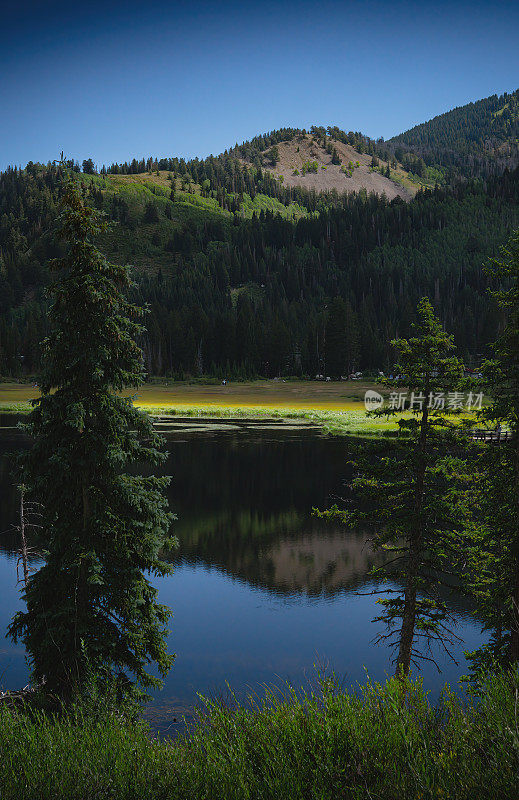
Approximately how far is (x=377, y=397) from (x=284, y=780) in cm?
10019

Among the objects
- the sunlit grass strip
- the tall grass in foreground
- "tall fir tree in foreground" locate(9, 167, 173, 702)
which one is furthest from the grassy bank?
the tall grass in foreground

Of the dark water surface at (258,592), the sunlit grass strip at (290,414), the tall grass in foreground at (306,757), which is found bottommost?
the dark water surface at (258,592)

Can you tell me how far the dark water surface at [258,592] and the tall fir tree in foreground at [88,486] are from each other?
1823mm

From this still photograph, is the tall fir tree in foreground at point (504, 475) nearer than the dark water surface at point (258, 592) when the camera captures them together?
Yes

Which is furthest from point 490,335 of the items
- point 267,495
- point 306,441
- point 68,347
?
point 68,347

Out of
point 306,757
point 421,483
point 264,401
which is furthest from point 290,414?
point 306,757

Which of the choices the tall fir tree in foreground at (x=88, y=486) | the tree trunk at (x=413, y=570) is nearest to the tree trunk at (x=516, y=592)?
the tree trunk at (x=413, y=570)

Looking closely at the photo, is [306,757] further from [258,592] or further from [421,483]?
[258,592]

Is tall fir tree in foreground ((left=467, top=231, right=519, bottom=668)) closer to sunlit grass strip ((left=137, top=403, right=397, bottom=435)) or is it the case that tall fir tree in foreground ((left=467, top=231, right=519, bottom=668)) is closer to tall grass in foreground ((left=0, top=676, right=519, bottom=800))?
tall grass in foreground ((left=0, top=676, right=519, bottom=800))

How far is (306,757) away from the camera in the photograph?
5.62 m

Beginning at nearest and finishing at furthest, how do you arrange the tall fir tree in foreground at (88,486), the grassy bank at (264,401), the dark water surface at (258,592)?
the tall fir tree in foreground at (88,486)
the dark water surface at (258,592)
the grassy bank at (264,401)

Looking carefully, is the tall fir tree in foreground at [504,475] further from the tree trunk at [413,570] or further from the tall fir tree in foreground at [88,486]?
the tall fir tree in foreground at [88,486]

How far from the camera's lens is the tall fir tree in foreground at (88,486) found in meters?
12.5

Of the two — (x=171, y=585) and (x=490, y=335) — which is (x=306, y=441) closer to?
(x=171, y=585)
